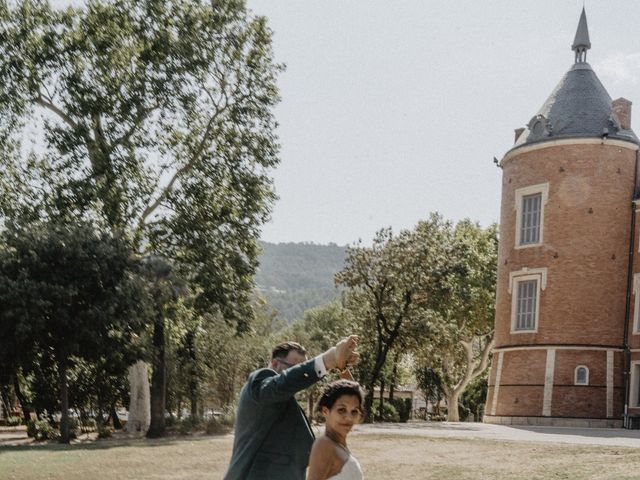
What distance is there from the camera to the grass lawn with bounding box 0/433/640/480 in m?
15.5

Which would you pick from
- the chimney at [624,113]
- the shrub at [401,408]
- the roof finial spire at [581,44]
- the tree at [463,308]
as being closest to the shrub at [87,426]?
the tree at [463,308]

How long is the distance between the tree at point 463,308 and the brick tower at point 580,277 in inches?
212

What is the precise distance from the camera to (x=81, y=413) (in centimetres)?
4144

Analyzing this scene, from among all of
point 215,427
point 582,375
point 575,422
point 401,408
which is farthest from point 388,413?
point 215,427

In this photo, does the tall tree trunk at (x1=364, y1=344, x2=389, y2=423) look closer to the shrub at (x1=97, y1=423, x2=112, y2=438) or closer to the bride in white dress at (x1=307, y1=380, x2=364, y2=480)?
the shrub at (x1=97, y1=423, x2=112, y2=438)

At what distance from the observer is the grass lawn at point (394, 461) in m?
15.5

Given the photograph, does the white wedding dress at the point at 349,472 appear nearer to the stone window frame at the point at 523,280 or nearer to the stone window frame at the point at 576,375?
the stone window frame at the point at 576,375

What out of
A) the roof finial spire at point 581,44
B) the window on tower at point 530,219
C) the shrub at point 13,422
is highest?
the roof finial spire at point 581,44

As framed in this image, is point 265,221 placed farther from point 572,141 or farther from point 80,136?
point 572,141

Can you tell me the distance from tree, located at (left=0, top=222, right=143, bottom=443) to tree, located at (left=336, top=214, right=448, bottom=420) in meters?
14.6

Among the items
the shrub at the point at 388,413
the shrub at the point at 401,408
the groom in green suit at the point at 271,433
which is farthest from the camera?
the shrub at the point at 401,408

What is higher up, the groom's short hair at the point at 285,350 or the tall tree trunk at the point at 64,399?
the groom's short hair at the point at 285,350

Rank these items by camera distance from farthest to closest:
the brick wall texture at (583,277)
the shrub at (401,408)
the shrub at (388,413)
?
the shrub at (401,408) < the shrub at (388,413) < the brick wall texture at (583,277)

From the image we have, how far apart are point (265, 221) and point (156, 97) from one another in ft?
20.3
